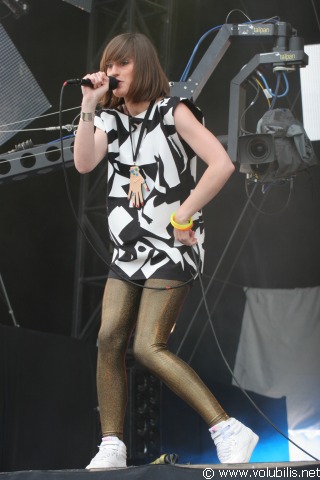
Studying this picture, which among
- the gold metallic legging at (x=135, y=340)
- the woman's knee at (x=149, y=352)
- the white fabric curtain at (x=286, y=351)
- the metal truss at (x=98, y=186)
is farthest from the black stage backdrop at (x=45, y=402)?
the woman's knee at (x=149, y=352)

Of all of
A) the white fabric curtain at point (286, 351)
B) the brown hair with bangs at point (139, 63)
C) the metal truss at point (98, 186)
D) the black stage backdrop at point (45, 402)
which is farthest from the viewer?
the metal truss at point (98, 186)

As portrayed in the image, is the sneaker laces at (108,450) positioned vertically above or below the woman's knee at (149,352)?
below

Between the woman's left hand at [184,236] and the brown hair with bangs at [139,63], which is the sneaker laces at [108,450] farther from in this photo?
the brown hair with bangs at [139,63]

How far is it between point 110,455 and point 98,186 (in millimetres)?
3659

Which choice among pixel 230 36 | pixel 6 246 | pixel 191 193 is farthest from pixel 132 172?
pixel 6 246

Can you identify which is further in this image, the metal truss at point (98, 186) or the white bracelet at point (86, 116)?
the metal truss at point (98, 186)

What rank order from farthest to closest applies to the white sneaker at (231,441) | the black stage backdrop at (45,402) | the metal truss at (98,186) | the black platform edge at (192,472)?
1. the metal truss at (98,186)
2. the black stage backdrop at (45,402)
3. the white sneaker at (231,441)
4. the black platform edge at (192,472)

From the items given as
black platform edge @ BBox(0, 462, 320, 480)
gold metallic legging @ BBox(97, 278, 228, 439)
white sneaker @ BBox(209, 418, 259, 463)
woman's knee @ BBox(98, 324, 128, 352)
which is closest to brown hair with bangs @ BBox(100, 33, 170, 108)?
gold metallic legging @ BBox(97, 278, 228, 439)

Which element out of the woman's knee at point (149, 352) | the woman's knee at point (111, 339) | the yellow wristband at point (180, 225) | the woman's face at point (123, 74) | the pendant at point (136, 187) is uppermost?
the woman's face at point (123, 74)

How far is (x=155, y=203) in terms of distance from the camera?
2475 millimetres

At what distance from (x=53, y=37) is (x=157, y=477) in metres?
4.37

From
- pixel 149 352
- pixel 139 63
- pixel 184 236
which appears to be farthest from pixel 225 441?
pixel 139 63

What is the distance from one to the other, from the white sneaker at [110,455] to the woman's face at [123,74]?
1050 mm

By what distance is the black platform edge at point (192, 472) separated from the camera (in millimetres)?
1783
